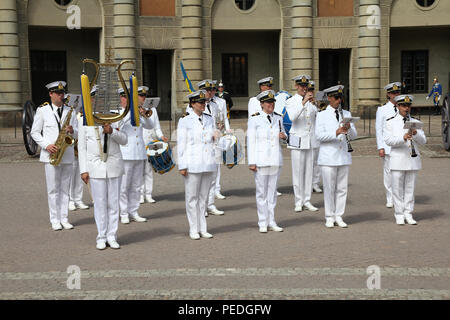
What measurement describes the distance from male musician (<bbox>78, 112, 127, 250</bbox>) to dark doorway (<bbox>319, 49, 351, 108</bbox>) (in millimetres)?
24134

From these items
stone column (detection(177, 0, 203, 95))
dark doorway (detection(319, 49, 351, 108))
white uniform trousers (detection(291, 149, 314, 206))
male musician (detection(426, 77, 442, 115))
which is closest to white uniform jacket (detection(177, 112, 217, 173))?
white uniform trousers (detection(291, 149, 314, 206))

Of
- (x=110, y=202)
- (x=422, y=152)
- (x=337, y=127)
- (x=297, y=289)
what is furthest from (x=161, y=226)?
(x=422, y=152)

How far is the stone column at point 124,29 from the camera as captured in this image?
1057 inches

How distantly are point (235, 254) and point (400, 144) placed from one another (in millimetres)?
3110

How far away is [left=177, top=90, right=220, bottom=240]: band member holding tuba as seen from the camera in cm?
855

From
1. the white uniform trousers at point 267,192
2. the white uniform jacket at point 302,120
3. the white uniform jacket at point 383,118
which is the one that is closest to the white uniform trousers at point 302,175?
the white uniform jacket at point 302,120

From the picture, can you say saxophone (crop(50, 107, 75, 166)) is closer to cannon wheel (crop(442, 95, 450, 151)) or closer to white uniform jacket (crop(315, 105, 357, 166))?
white uniform jacket (crop(315, 105, 357, 166))

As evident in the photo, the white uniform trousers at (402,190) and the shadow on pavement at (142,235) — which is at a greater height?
the white uniform trousers at (402,190)

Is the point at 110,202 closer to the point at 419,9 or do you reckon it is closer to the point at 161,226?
the point at 161,226

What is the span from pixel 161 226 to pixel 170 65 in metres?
22.0

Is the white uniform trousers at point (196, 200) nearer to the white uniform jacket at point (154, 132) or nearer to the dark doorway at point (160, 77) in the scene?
the white uniform jacket at point (154, 132)

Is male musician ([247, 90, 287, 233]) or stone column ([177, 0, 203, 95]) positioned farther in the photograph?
stone column ([177, 0, 203, 95])

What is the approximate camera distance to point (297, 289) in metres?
6.14

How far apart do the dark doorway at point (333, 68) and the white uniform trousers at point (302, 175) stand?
2097cm
